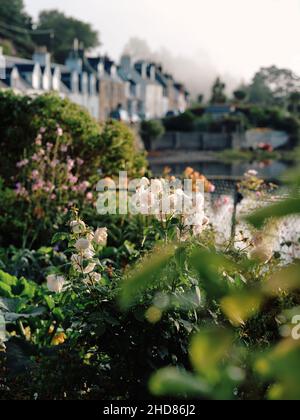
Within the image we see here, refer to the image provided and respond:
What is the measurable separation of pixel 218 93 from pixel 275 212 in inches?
3406

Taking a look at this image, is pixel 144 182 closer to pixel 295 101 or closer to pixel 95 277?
pixel 95 277

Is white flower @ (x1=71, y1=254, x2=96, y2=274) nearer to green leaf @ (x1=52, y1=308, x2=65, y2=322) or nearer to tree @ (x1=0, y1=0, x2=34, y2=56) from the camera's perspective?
green leaf @ (x1=52, y1=308, x2=65, y2=322)

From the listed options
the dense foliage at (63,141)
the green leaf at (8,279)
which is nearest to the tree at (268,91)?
the dense foliage at (63,141)

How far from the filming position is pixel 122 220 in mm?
7973

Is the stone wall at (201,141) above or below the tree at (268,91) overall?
below

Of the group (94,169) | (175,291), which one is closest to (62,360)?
(175,291)

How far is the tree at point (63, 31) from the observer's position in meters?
68.8

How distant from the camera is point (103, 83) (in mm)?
50031

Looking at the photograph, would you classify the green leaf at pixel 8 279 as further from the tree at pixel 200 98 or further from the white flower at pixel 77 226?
the tree at pixel 200 98

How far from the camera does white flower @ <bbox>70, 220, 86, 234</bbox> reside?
350 centimetres

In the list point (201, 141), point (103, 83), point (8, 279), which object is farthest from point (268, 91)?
point (8, 279)

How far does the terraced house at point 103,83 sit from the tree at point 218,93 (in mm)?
6802
